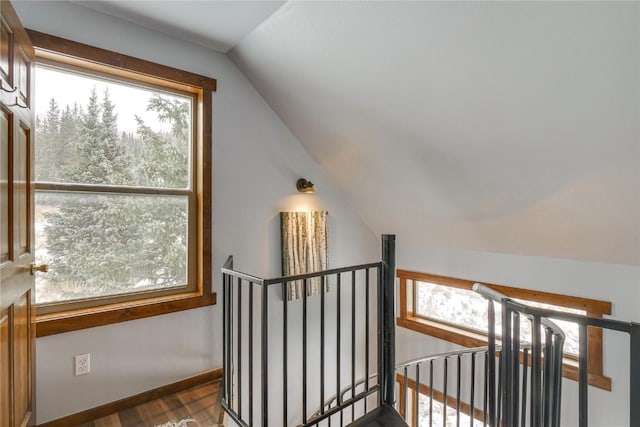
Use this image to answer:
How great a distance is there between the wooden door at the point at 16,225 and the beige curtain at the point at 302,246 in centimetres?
200

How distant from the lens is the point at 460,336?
3.77 m

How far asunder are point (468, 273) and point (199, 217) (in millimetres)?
2819

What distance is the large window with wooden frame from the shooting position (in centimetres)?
300

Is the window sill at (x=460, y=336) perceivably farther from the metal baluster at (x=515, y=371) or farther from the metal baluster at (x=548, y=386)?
the metal baluster at (x=548, y=386)

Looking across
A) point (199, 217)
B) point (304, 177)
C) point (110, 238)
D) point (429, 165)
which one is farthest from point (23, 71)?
point (429, 165)

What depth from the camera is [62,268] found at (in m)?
2.30

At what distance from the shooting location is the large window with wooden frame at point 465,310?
3.00 meters

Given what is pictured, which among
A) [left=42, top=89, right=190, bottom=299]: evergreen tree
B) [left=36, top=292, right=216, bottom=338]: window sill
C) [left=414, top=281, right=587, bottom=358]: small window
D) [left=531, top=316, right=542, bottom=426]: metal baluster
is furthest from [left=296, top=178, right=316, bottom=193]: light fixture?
[left=531, top=316, right=542, bottom=426]: metal baluster

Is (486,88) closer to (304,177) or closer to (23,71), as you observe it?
(304,177)

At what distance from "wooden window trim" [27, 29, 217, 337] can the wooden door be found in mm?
444

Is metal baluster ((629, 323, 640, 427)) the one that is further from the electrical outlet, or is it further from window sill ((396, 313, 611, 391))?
the electrical outlet

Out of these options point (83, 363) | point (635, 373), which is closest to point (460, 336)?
point (635, 373)

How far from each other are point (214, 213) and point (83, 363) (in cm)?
137

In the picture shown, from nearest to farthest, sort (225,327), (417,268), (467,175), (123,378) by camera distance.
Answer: (225,327)
(123,378)
(467,175)
(417,268)
